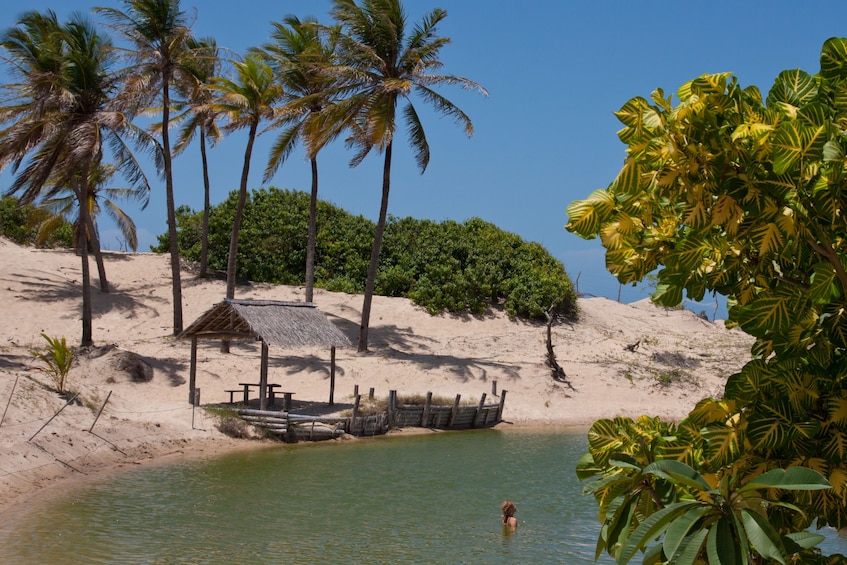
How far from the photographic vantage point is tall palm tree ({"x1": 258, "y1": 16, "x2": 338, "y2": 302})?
26.6m

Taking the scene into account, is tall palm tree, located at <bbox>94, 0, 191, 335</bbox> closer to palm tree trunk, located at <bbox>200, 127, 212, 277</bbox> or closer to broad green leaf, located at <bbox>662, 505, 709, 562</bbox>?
palm tree trunk, located at <bbox>200, 127, 212, 277</bbox>

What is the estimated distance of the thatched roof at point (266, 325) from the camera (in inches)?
773

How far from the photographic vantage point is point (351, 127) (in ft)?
89.8

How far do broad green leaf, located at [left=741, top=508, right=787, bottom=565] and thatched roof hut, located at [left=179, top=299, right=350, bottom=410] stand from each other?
16.7 m

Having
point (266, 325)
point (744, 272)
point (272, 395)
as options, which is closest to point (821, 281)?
point (744, 272)

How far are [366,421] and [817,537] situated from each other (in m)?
18.0

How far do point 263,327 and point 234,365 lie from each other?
570 cm

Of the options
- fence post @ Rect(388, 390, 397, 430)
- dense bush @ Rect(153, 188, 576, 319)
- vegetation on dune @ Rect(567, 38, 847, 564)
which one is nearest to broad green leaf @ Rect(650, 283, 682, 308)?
vegetation on dune @ Rect(567, 38, 847, 564)

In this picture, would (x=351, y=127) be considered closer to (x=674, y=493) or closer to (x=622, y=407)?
(x=622, y=407)

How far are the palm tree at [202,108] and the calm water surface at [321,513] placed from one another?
13855mm

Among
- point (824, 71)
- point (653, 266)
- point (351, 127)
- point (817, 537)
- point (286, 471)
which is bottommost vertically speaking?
point (286, 471)

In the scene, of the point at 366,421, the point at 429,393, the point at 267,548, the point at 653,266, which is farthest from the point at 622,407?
the point at 653,266

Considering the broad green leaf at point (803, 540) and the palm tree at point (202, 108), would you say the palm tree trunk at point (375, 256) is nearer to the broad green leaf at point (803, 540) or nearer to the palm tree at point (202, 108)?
the palm tree at point (202, 108)

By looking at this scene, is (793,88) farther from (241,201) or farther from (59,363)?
(241,201)
